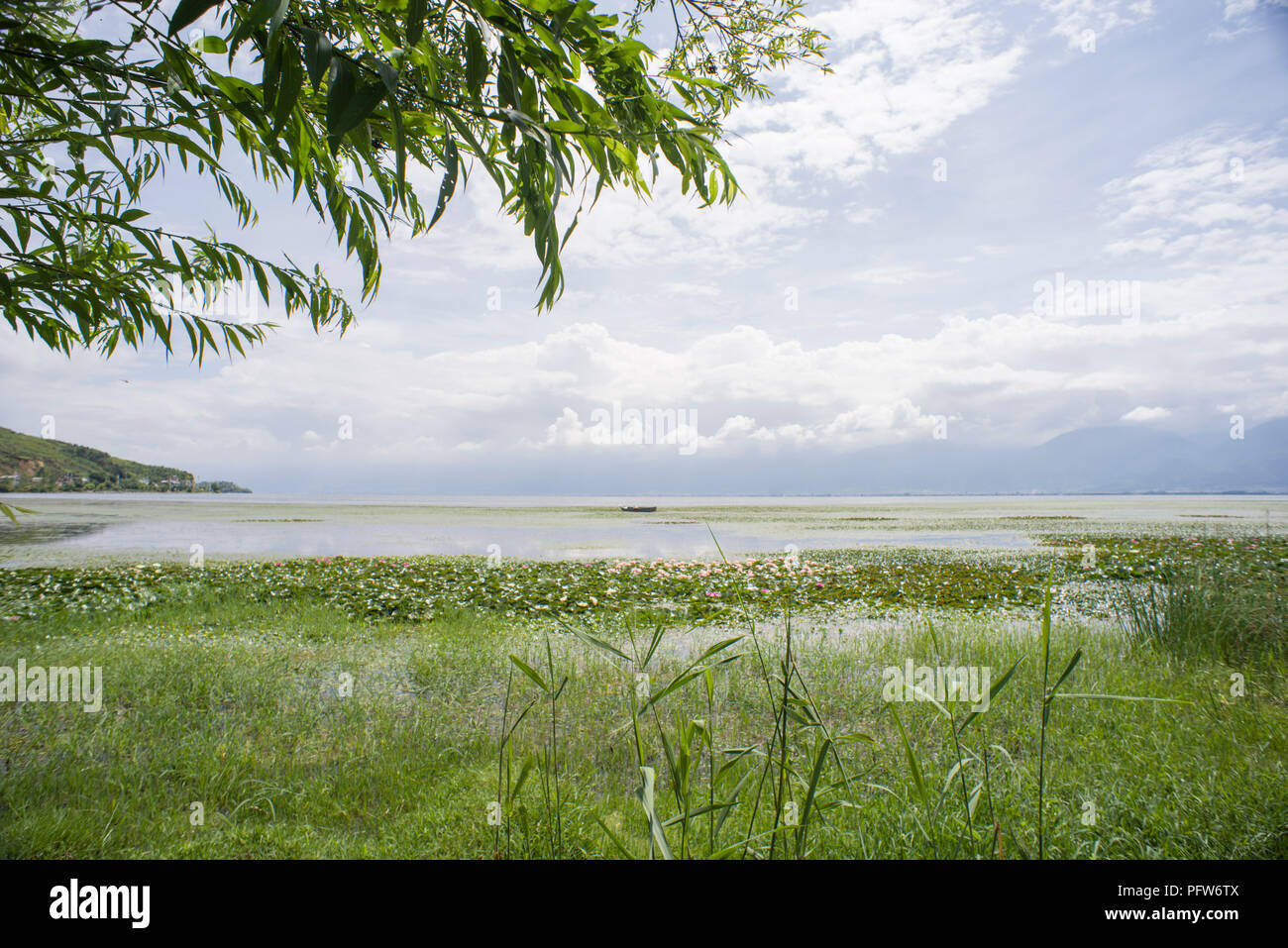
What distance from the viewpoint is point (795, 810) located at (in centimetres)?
190

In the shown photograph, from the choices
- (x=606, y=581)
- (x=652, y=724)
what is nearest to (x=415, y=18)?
(x=652, y=724)

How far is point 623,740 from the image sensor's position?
3061mm

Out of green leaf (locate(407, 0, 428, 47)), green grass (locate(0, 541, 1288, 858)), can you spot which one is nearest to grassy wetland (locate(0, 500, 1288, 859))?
green grass (locate(0, 541, 1288, 858))

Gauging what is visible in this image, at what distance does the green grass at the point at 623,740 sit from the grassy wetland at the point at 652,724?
0.02 m

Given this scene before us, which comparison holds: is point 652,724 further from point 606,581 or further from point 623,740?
point 606,581

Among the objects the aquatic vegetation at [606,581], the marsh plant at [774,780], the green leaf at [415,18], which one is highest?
the green leaf at [415,18]

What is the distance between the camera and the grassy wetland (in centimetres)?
175

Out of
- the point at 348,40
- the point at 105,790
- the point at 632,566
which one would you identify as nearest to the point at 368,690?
the point at 105,790

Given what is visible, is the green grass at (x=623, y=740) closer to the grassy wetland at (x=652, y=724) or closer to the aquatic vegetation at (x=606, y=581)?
the grassy wetland at (x=652, y=724)

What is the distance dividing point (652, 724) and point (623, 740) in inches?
8.5

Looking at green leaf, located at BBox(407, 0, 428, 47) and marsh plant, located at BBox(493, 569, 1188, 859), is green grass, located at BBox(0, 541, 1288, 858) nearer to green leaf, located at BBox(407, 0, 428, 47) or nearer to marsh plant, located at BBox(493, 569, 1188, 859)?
marsh plant, located at BBox(493, 569, 1188, 859)

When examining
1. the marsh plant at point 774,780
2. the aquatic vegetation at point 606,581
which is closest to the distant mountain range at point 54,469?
the aquatic vegetation at point 606,581

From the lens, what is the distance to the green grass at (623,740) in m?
1.74
